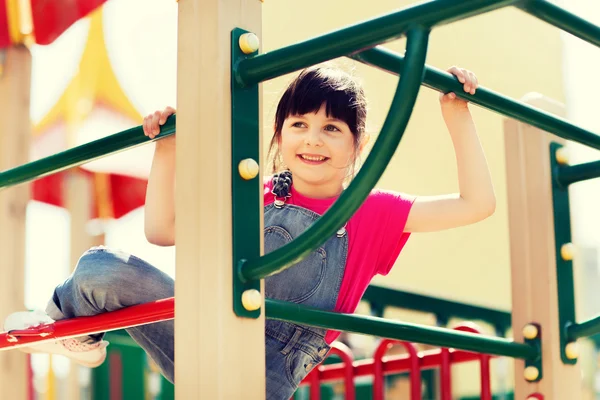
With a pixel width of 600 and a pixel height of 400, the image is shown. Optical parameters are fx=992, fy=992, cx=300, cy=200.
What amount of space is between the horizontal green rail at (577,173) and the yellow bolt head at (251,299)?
75cm

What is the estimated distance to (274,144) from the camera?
1.84 m

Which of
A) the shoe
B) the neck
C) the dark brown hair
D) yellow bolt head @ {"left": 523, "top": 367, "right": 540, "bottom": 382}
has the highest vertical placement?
the dark brown hair

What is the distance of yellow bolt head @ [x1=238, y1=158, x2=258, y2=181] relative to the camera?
3.40 ft

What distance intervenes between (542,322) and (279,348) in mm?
451

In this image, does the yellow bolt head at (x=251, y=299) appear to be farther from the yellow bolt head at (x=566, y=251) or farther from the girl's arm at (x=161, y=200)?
the yellow bolt head at (x=566, y=251)

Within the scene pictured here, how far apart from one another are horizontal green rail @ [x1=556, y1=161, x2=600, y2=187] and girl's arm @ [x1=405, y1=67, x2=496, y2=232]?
0.65 feet

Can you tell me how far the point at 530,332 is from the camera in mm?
1626

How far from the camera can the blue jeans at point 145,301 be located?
51.7 inches

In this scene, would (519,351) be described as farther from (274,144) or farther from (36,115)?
(36,115)

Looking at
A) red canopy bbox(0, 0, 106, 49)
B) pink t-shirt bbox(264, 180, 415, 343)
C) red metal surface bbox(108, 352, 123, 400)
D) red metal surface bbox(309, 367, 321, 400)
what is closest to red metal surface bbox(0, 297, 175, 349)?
pink t-shirt bbox(264, 180, 415, 343)

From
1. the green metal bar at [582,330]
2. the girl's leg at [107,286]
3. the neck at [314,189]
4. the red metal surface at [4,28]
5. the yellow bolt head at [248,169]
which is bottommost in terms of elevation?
the green metal bar at [582,330]

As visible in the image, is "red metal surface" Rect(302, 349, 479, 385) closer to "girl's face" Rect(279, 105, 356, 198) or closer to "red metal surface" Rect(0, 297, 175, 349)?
"girl's face" Rect(279, 105, 356, 198)

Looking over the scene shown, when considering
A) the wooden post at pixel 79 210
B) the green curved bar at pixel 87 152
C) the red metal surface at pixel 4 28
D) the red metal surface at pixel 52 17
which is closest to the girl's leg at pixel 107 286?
the green curved bar at pixel 87 152

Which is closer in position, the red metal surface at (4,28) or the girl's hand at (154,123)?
the girl's hand at (154,123)
